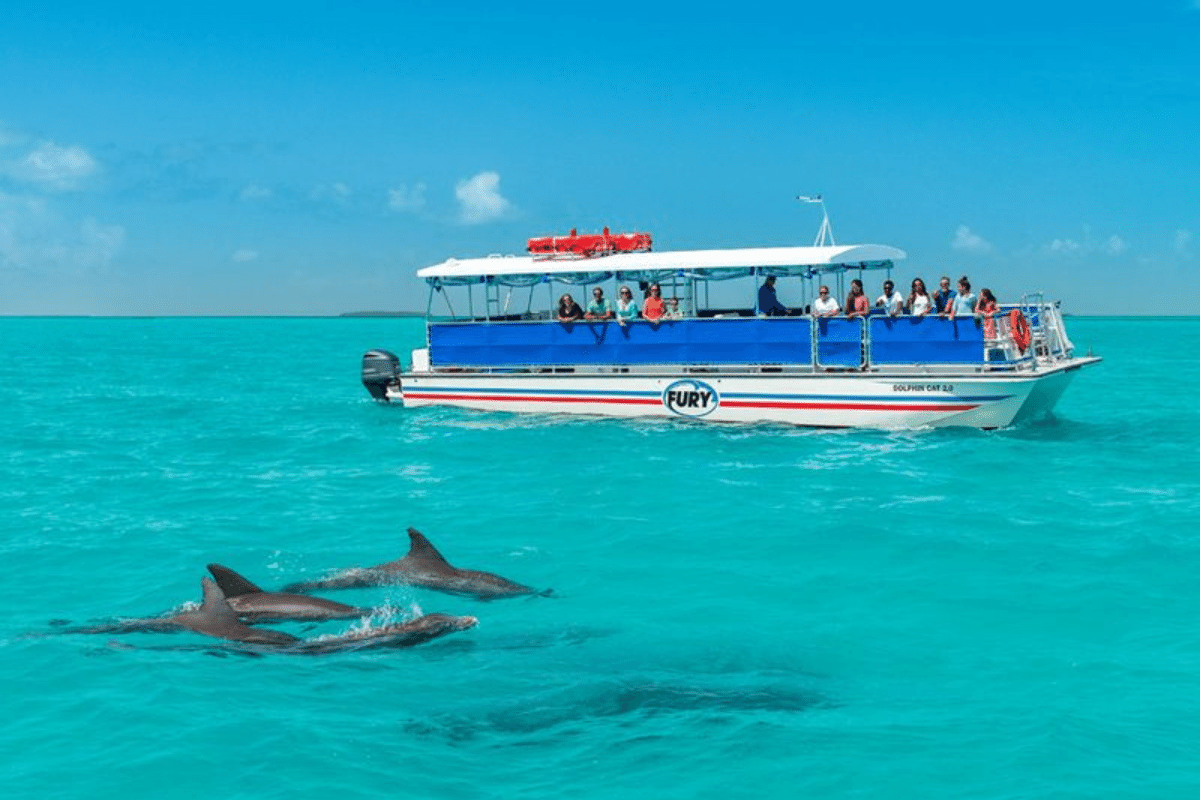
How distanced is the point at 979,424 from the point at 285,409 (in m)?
22.4

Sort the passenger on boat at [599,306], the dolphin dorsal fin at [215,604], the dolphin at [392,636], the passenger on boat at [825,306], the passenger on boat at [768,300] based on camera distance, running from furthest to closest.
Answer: the passenger on boat at [599,306] → the passenger on boat at [768,300] → the passenger on boat at [825,306] → the dolphin dorsal fin at [215,604] → the dolphin at [392,636]

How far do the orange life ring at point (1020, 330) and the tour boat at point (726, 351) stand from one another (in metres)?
0.03

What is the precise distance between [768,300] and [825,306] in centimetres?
181

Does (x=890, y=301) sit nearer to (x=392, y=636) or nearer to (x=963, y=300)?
(x=963, y=300)

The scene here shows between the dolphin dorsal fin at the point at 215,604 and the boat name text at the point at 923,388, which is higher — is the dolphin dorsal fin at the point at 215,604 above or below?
below

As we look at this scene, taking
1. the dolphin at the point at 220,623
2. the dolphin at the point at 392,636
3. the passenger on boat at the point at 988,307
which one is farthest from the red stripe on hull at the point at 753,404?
the dolphin at the point at 220,623

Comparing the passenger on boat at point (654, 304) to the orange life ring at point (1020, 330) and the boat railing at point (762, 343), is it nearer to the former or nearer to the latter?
the boat railing at point (762, 343)

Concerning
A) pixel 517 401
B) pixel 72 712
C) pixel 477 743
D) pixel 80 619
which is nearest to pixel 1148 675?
pixel 477 743

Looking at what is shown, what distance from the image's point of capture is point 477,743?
10.3m

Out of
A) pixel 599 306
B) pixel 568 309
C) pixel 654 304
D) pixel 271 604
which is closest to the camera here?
pixel 271 604

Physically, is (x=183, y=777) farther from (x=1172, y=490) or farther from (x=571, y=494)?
(x=1172, y=490)

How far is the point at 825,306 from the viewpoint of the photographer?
28.4m

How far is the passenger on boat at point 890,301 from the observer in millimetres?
27625

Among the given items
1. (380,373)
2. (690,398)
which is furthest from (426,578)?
(380,373)
